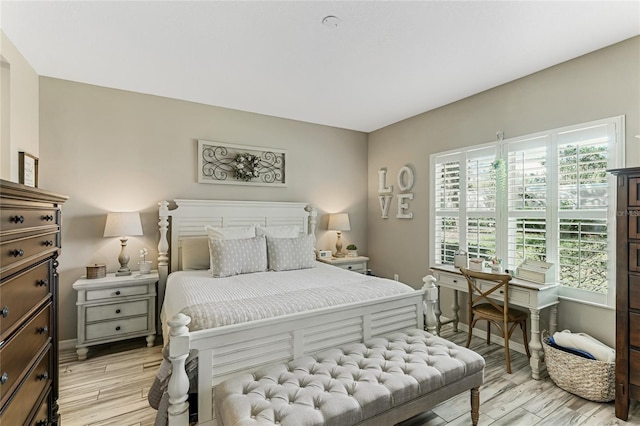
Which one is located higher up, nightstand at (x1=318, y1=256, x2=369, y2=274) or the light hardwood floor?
nightstand at (x1=318, y1=256, x2=369, y2=274)

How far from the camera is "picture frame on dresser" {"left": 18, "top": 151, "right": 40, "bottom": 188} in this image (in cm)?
246

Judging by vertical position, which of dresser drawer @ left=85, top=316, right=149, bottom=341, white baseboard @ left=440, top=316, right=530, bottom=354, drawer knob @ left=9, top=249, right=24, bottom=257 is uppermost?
drawer knob @ left=9, top=249, right=24, bottom=257

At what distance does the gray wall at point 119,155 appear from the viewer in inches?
117

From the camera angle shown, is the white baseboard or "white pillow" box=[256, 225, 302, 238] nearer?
the white baseboard

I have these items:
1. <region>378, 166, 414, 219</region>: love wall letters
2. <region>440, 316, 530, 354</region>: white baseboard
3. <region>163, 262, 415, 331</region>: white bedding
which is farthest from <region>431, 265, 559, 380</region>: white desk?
<region>378, 166, 414, 219</region>: love wall letters

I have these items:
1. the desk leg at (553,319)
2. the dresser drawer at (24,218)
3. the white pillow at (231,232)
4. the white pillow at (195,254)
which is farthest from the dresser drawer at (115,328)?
the desk leg at (553,319)

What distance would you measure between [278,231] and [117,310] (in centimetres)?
176

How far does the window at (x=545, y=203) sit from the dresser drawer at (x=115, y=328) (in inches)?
133

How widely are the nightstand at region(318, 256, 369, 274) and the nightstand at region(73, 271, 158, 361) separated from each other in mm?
2067

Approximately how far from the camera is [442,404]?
216 cm

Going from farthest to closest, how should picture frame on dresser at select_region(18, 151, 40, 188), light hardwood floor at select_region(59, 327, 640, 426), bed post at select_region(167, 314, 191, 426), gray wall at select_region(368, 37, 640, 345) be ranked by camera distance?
picture frame on dresser at select_region(18, 151, 40, 188) < gray wall at select_region(368, 37, 640, 345) < light hardwood floor at select_region(59, 327, 640, 426) < bed post at select_region(167, 314, 191, 426)

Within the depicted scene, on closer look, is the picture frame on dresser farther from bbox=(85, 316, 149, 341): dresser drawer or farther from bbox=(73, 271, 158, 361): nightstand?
bbox=(85, 316, 149, 341): dresser drawer

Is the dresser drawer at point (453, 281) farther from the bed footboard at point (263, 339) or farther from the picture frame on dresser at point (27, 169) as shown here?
the picture frame on dresser at point (27, 169)

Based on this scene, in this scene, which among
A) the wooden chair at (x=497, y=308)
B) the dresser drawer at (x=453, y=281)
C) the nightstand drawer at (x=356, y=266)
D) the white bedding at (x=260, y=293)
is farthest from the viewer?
the nightstand drawer at (x=356, y=266)
